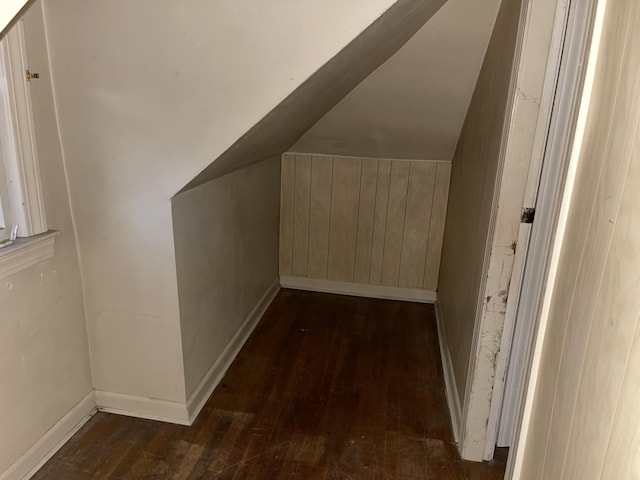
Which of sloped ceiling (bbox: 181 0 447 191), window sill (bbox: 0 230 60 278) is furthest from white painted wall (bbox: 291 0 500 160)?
window sill (bbox: 0 230 60 278)

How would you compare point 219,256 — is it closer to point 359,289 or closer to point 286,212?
point 286,212

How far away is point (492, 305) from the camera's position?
163 cm

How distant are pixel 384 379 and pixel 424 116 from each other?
1384 millimetres

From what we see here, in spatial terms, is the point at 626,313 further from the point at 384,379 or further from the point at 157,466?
the point at 384,379

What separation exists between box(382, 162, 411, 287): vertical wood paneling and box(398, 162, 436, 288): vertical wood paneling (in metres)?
0.03

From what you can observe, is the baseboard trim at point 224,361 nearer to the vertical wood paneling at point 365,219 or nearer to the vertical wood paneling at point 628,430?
the vertical wood paneling at point 365,219

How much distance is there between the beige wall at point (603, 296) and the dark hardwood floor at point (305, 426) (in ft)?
3.49

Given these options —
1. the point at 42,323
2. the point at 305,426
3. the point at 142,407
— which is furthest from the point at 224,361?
the point at 42,323

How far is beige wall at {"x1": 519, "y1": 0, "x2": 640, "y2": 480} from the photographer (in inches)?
23.4

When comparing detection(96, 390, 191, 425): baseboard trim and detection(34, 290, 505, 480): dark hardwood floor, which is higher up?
detection(96, 390, 191, 425): baseboard trim

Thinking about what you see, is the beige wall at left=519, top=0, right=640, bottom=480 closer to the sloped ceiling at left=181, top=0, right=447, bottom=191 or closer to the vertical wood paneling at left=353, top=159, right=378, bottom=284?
the sloped ceiling at left=181, top=0, right=447, bottom=191

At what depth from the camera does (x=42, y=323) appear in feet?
5.39

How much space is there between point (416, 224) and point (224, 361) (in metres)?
1.57

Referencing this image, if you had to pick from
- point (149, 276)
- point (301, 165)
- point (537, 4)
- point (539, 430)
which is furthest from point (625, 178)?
point (301, 165)
